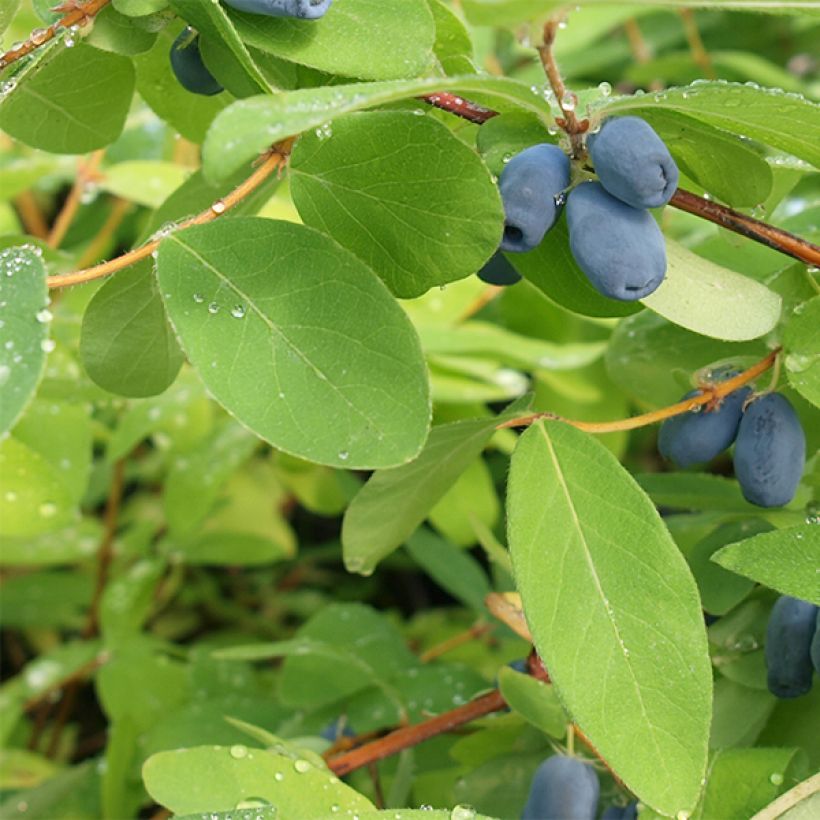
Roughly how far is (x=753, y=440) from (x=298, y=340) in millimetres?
354

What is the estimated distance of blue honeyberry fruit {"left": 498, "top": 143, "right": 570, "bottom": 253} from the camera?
0.71 m

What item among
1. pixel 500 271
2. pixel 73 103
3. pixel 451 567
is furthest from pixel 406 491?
pixel 451 567

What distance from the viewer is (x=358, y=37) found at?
2.48 ft

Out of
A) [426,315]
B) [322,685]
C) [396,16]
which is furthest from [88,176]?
[396,16]

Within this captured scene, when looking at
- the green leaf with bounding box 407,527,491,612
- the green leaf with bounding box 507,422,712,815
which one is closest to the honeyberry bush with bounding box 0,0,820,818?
the green leaf with bounding box 507,422,712,815

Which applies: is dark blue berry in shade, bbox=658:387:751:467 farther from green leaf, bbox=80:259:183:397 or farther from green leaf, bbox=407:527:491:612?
green leaf, bbox=407:527:491:612

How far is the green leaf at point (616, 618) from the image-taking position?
2.26 ft

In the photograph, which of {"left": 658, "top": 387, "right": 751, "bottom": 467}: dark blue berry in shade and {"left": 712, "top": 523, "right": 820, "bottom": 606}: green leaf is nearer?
{"left": 712, "top": 523, "right": 820, "bottom": 606}: green leaf

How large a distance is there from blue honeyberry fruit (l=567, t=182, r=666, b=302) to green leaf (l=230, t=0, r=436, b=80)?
0.14 meters

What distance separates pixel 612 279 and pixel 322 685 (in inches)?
28.1

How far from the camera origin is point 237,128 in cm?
54

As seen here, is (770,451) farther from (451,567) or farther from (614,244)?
(451,567)

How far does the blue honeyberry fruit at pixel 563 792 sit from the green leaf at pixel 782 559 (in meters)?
0.23

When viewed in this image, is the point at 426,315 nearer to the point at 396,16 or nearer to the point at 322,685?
the point at 322,685
